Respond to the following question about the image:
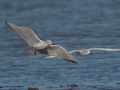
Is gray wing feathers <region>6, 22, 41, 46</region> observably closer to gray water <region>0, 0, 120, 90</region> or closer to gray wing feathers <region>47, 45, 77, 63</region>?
gray wing feathers <region>47, 45, 77, 63</region>

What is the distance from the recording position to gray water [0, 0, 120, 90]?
16625 mm

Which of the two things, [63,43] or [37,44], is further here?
[63,43]

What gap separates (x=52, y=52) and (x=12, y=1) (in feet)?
100

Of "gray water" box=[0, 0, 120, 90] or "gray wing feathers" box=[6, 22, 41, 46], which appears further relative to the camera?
"gray water" box=[0, 0, 120, 90]

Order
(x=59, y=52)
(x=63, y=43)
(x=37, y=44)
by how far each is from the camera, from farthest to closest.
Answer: (x=63, y=43) → (x=37, y=44) → (x=59, y=52)

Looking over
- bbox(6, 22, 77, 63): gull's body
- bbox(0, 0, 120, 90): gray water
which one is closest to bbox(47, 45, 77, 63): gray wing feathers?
bbox(6, 22, 77, 63): gull's body

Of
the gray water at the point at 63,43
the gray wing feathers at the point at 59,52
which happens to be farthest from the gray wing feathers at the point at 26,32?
the gray water at the point at 63,43

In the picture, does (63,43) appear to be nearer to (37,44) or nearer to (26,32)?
(37,44)

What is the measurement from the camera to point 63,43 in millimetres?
23625

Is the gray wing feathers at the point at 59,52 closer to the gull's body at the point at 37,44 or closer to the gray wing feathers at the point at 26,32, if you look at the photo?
the gull's body at the point at 37,44

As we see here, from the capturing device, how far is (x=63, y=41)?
24.2 m

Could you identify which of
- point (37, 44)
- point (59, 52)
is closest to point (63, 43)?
point (37, 44)

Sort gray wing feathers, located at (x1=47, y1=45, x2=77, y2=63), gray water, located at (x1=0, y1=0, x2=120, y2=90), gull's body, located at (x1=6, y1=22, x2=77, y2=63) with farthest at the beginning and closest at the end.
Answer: gray water, located at (x1=0, y1=0, x2=120, y2=90) → gull's body, located at (x1=6, y1=22, x2=77, y2=63) → gray wing feathers, located at (x1=47, y1=45, x2=77, y2=63)

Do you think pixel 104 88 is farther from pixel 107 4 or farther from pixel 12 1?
pixel 12 1
